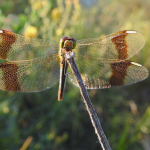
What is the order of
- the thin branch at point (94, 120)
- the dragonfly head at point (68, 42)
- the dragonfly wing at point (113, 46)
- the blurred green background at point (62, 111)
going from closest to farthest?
the thin branch at point (94, 120) → the dragonfly head at point (68, 42) → the dragonfly wing at point (113, 46) → the blurred green background at point (62, 111)

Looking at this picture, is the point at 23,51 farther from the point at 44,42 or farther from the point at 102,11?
the point at 102,11

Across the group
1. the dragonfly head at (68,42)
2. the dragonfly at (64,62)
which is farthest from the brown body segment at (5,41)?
the dragonfly head at (68,42)

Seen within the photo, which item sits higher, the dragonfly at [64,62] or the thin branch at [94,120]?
the dragonfly at [64,62]

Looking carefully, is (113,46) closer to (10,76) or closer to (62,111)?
(10,76)

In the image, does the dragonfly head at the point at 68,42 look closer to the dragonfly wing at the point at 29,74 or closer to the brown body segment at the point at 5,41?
the dragonfly wing at the point at 29,74

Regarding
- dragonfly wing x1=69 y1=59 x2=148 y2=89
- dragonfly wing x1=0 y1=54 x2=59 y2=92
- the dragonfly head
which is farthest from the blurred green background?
→ the dragonfly head

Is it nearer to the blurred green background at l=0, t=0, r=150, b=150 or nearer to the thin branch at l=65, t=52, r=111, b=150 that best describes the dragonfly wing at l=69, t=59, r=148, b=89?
the thin branch at l=65, t=52, r=111, b=150
